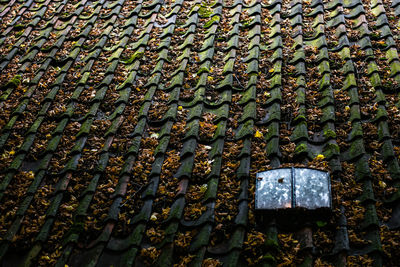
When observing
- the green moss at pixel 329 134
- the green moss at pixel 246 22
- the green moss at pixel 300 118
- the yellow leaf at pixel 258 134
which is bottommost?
the yellow leaf at pixel 258 134

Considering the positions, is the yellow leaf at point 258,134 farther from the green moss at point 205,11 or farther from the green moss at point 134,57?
the green moss at point 205,11

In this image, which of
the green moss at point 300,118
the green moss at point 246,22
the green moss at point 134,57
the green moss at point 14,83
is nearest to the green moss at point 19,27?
the green moss at point 14,83

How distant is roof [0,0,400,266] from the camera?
238 centimetres

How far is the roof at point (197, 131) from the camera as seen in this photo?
238 centimetres

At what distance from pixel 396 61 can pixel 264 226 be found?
2.50 metres

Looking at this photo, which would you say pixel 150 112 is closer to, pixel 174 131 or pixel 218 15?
pixel 174 131

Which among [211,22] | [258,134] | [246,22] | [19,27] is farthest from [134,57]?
[19,27]

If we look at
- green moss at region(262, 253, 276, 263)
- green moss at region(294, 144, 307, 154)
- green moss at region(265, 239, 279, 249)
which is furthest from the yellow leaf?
green moss at region(262, 253, 276, 263)

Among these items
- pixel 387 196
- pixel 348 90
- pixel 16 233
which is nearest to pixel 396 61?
pixel 348 90

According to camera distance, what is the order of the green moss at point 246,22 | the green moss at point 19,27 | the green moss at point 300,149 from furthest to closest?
1. the green moss at point 19,27
2. the green moss at point 246,22
3. the green moss at point 300,149

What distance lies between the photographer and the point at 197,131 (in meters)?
3.15

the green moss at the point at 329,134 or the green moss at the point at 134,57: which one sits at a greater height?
the green moss at the point at 134,57

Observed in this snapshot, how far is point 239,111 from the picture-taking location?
3330 mm

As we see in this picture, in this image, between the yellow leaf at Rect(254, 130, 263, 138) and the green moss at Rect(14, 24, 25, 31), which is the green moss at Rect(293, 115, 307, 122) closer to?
the yellow leaf at Rect(254, 130, 263, 138)
